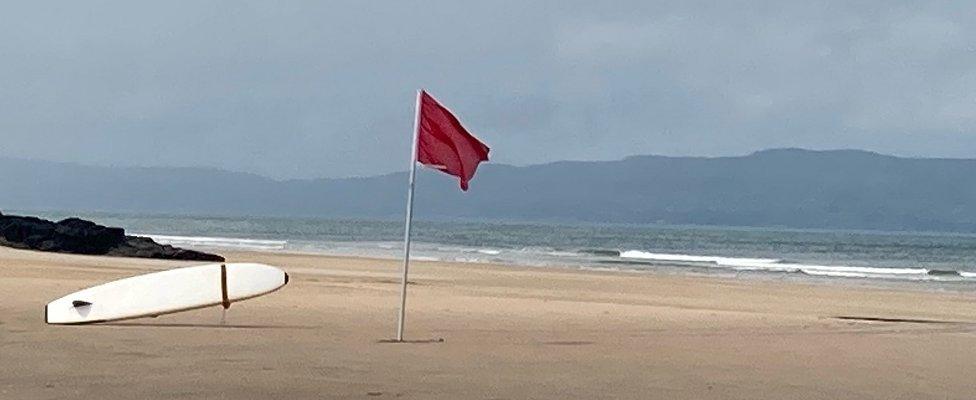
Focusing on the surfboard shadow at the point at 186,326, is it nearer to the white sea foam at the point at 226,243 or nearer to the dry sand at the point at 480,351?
the dry sand at the point at 480,351

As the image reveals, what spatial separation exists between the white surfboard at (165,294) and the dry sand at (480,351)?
0.21 meters

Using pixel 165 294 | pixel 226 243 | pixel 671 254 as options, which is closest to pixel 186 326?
pixel 165 294

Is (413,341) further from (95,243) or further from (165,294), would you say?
(95,243)

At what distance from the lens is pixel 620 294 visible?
82.8ft

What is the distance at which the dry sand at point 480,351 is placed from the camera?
9.53 m

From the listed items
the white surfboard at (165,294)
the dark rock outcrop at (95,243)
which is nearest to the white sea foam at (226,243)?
the dark rock outcrop at (95,243)

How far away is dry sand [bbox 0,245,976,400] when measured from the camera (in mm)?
9531

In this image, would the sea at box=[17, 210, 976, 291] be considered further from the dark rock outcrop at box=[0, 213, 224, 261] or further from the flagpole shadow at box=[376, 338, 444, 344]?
the flagpole shadow at box=[376, 338, 444, 344]

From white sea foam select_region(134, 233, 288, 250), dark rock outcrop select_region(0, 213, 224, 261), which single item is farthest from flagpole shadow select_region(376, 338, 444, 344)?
white sea foam select_region(134, 233, 288, 250)

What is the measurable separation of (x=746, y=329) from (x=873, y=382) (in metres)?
5.34

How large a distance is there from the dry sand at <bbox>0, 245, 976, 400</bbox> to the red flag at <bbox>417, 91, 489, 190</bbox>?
5.28 ft

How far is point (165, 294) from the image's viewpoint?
1366cm

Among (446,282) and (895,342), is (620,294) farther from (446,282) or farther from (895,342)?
(895,342)

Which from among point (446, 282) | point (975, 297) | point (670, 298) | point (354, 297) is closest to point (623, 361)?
point (354, 297)
